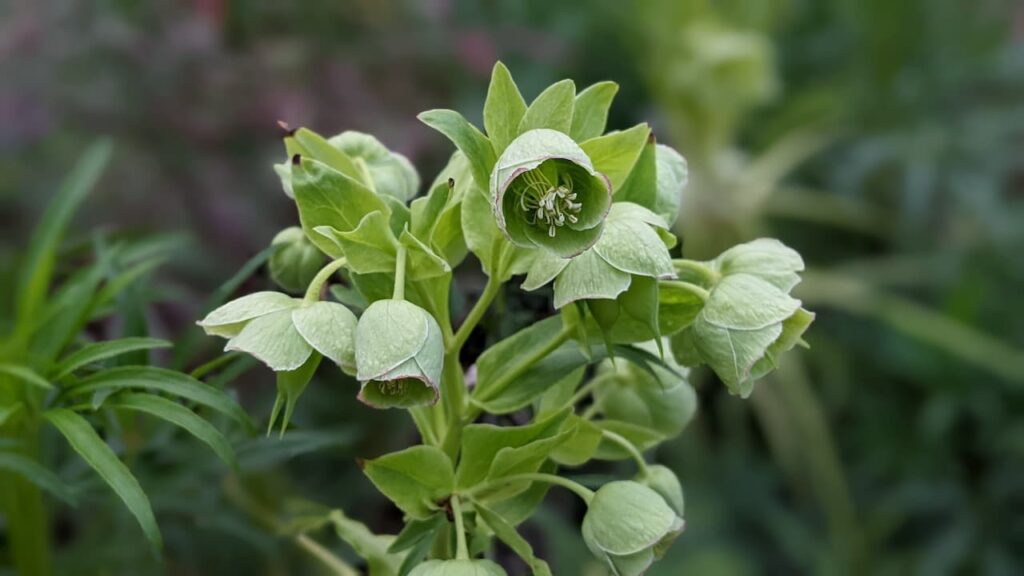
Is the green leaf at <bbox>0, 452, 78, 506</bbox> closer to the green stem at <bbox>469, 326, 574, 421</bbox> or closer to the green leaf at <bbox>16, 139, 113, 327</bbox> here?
the green leaf at <bbox>16, 139, 113, 327</bbox>

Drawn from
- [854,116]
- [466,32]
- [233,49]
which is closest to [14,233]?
[233,49]

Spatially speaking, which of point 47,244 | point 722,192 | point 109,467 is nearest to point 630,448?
point 109,467

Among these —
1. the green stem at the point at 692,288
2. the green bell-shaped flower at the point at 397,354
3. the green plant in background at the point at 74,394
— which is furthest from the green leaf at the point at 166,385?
the green stem at the point at 692,288

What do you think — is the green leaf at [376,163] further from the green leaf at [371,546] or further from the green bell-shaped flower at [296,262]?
the green leaf at [371,546]

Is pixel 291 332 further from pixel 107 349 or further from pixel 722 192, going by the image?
pixel 722 192

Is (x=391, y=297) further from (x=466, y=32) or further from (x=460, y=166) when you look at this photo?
(x=466, y=32)

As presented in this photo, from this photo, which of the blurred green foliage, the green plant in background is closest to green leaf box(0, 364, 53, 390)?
the green plant in background

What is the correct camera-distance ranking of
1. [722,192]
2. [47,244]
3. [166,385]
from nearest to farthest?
[166,385]
[47,244]
[722,192]
